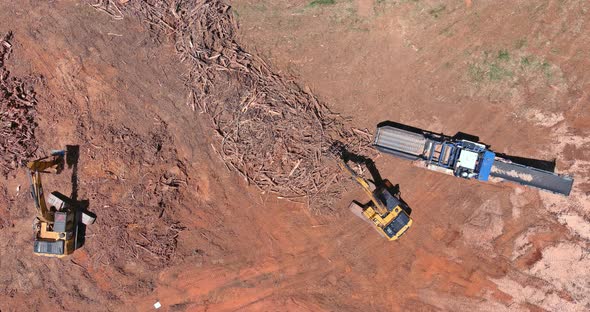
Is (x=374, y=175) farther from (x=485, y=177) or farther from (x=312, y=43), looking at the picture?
(x=312, y=43)

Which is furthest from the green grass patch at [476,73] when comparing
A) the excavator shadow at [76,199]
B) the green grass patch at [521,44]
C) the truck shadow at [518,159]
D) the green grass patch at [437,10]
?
the excavator shadow at [76,199]

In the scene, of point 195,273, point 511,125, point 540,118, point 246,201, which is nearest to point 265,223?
point 246,201

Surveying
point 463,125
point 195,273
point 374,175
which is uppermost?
point 463,125

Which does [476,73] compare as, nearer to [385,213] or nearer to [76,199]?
[385,213]

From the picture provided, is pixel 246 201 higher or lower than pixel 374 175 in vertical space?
lower

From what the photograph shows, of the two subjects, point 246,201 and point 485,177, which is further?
point 246,201

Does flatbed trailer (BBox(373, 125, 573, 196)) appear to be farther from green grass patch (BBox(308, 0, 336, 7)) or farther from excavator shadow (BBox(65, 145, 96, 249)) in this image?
excavator shadow (BBox(65, 145, 96, 249))
